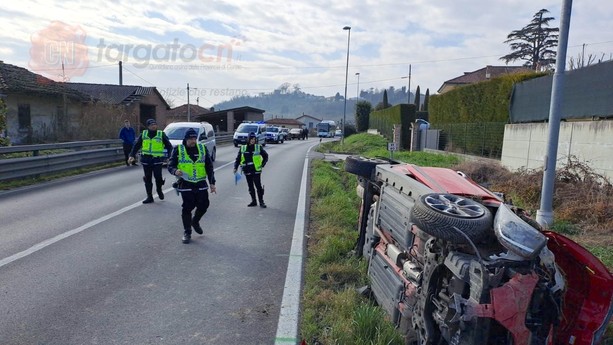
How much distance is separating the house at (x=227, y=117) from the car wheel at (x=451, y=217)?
58706mm

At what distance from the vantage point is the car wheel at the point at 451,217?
8.83 ft

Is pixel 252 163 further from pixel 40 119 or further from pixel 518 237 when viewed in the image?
pixel 40 119

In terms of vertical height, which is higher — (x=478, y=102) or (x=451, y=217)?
(x=478, y=102)

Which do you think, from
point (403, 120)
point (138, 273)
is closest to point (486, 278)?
point (138, 273)

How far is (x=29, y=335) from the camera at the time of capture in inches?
146

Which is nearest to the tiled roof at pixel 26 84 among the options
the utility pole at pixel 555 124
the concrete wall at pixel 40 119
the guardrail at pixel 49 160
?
the concrete wall at pixel 40 119

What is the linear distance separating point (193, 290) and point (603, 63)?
31.2 ft

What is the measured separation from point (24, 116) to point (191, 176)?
23.1 m

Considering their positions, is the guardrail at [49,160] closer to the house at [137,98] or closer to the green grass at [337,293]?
the green grass at [337,293]

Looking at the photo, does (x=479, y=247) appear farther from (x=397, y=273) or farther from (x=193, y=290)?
(x=193, y=290)

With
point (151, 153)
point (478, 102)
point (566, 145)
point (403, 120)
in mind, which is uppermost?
point (478, 102)

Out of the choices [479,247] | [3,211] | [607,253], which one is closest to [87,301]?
[479,247]

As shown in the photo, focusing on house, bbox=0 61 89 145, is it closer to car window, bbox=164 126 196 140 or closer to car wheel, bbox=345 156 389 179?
car window, bbox=164 126 196 140

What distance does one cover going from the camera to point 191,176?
7.00m
